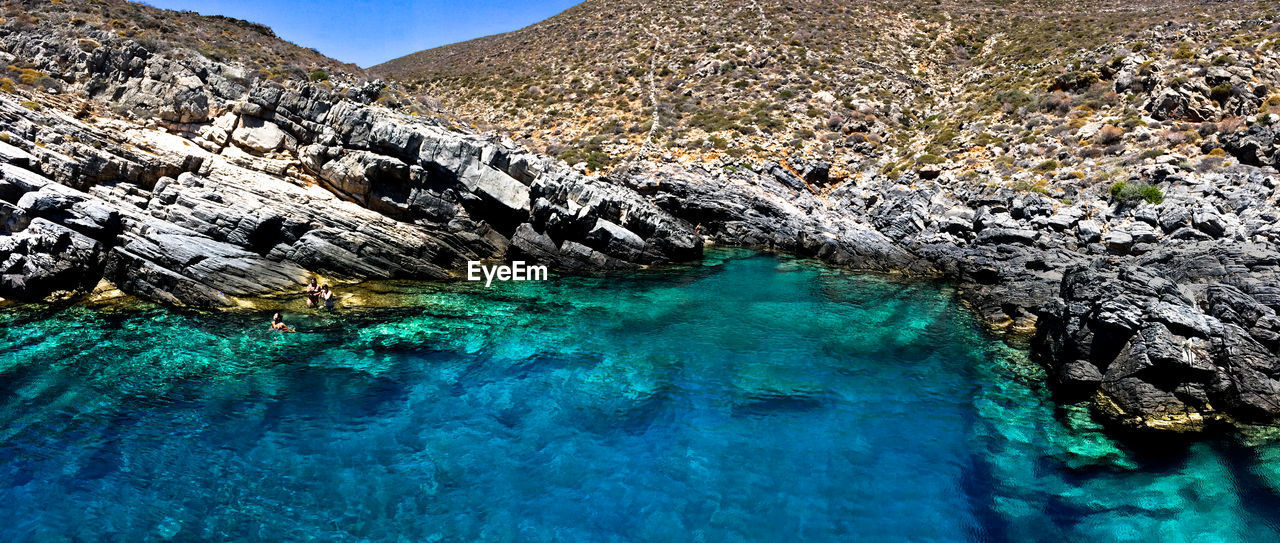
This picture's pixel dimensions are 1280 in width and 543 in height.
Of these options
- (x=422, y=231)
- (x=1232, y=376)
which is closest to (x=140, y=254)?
(x=422, y=231)

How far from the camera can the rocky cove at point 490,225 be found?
52.9ft

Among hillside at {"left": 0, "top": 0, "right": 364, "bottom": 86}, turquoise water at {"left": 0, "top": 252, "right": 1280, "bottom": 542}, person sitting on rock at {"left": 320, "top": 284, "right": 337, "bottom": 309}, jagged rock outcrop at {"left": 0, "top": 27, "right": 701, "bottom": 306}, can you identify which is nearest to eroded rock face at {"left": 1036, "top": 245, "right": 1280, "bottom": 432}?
turquoise water at {"left": 0, "top": 252, "right": 1280, "bottom": 542}

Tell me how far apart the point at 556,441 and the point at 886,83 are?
54774 millimetres

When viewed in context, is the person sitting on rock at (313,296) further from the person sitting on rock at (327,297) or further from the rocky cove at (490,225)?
the rocky cove at (490,225)

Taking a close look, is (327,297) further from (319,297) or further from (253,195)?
(253,195)

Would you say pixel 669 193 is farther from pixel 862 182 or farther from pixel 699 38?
pixel 699 38

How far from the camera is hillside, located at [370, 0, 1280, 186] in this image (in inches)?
1441

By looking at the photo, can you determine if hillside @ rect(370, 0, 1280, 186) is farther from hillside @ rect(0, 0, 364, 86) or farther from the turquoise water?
the turquoise water

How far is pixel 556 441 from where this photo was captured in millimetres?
14055

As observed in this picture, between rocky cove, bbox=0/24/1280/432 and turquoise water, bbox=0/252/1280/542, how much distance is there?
1.91m

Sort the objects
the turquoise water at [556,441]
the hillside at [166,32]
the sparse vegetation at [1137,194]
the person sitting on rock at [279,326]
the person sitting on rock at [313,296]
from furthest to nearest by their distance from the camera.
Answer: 1. the hillside at [166,32]
2. the sparse vegetation at [1137,194]
3. the person sitting on rock at [313,296]
4. the person sitting on rock at [279,326]
5. the turquoise water at [556,441]

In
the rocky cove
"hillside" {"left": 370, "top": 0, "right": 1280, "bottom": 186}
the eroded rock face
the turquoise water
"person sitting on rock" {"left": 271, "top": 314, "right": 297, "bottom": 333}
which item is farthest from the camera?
"hillside" {"left": 370, "top": 0, "right": 1280, "bottom": 186}

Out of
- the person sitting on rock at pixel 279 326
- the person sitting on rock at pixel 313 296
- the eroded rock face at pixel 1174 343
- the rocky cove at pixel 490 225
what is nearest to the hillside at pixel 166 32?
the rocky cove at pixel 490 225

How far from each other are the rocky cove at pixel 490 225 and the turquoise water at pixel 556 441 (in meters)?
1.91
